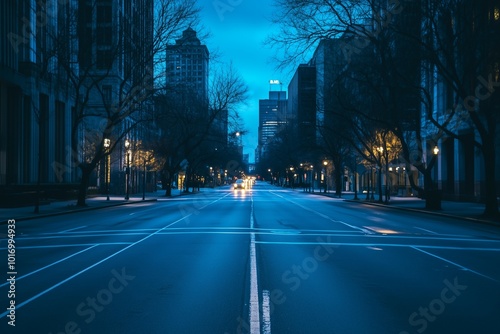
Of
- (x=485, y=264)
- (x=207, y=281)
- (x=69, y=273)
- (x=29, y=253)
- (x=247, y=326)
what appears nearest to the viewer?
(x=247, y=326)

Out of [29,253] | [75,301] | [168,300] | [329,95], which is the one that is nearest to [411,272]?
[168,300]

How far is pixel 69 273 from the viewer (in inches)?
438

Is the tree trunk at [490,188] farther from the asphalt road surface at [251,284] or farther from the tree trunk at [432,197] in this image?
the asphalt road surface at [251,284]

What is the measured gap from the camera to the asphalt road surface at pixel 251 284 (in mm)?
7441

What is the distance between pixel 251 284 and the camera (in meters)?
9.90

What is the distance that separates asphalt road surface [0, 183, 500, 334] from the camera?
744cm

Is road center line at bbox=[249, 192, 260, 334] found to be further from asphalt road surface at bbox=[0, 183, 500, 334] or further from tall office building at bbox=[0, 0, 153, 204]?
tall office building at bbox=[0, 0, 153, 204]

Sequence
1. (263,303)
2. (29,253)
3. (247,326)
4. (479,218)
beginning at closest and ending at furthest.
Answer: (247,326) → (263,303) → (29,253) → (479,218)

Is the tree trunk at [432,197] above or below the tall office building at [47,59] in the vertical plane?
below

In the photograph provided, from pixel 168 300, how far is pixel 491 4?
2643 cm

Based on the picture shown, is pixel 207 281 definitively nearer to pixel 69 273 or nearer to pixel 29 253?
pixel 69 273

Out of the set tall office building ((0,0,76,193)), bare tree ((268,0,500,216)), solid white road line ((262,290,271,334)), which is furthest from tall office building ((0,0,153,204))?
solid white road line ((262,290,271,334))

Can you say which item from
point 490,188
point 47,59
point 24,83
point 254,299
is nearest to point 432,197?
point 490,188

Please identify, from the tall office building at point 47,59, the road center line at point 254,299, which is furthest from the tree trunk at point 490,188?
the tall office building at point 47,59
